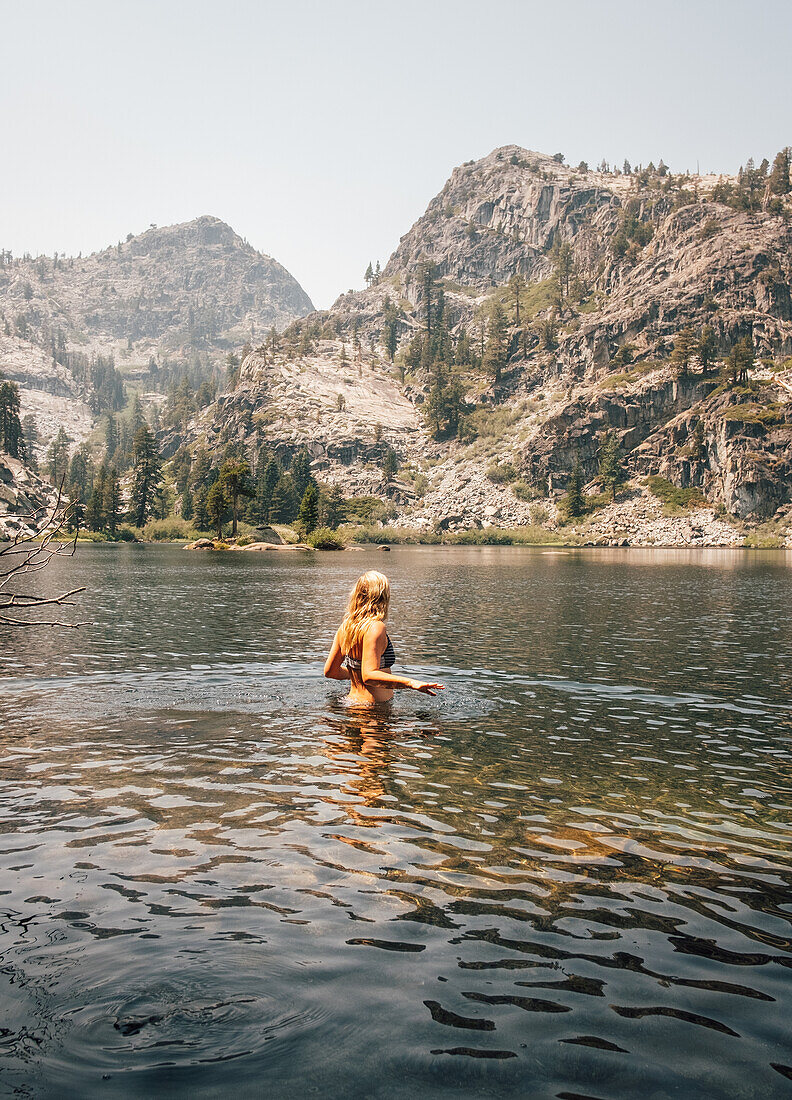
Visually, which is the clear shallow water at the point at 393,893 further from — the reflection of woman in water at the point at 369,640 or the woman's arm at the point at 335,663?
the reflection of woman in water at the point at 369,640

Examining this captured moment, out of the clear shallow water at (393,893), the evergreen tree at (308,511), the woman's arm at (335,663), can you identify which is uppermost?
the evergreen tree at (308,511)

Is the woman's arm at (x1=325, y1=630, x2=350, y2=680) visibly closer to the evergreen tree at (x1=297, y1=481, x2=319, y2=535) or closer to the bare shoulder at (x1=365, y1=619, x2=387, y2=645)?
the bare shoulder at (x1=365, y1=619, x2=387, y2=645)

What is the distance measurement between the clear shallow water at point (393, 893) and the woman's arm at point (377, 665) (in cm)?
117

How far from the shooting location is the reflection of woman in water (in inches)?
599

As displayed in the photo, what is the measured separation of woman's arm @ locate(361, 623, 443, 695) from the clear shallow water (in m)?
1.17

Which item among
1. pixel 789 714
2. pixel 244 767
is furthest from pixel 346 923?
pixel 789 714

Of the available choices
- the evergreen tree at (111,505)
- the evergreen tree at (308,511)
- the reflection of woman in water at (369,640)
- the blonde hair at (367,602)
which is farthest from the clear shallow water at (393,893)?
the evergreen tree at (111,505)

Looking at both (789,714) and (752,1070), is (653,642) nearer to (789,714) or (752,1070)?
(789,714)

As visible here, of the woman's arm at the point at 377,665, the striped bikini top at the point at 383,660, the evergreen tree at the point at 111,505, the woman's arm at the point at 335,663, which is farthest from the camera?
the evergreen tree at the point at 111,505

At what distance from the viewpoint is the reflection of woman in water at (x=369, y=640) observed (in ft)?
49.9

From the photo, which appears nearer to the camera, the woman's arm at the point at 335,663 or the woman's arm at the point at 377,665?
the woman's arm at the point at 377,665

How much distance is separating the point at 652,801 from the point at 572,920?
4.74 meters

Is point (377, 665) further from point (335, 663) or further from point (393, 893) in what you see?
point (393, 893)

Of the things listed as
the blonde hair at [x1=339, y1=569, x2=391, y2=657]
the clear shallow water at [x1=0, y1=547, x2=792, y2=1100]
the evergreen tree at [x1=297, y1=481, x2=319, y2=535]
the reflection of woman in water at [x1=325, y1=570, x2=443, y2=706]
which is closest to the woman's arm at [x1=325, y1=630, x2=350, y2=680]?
the reflection of woman in water at [x1=325, y1=570, x2=443, y2=706]
